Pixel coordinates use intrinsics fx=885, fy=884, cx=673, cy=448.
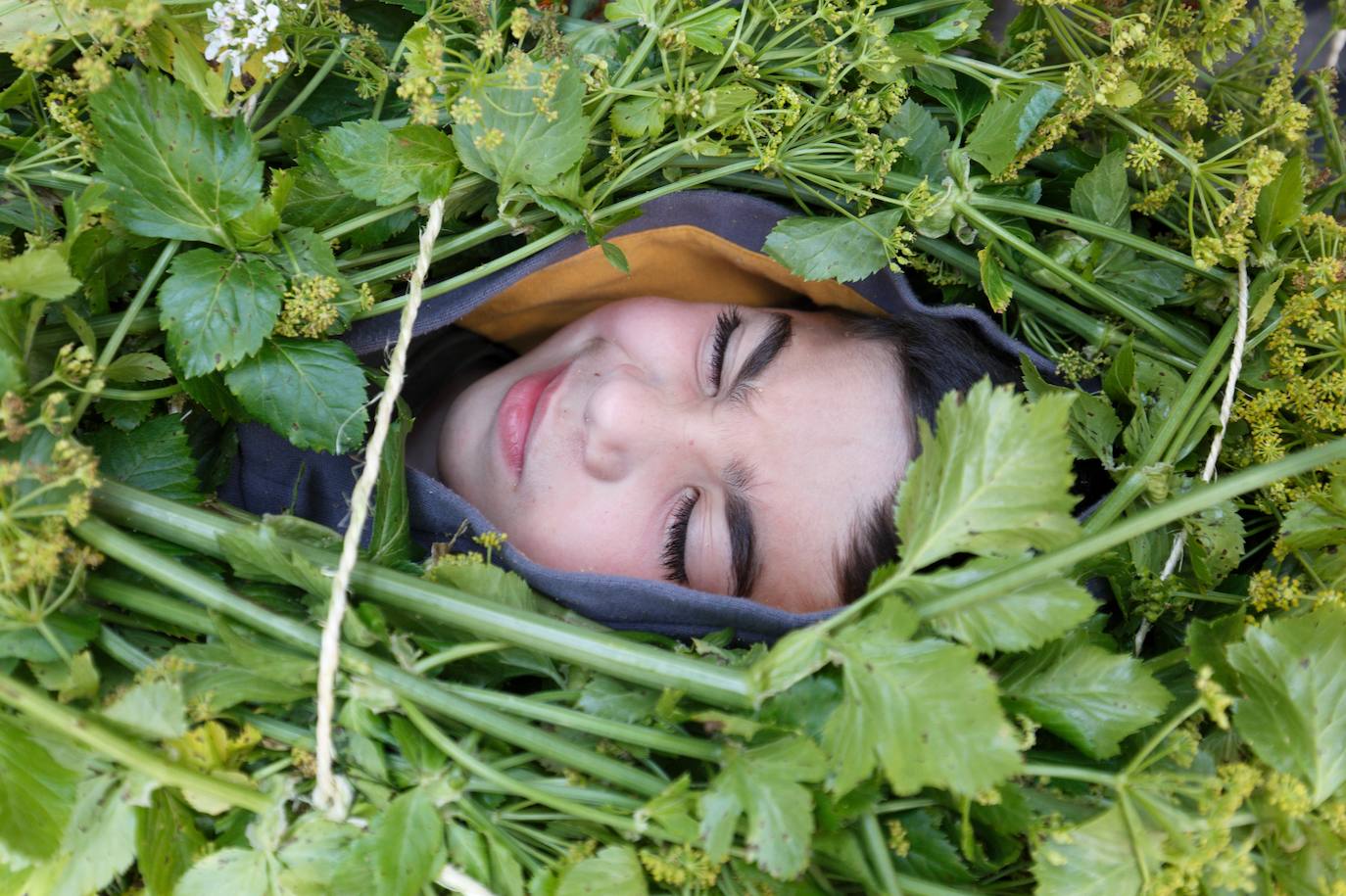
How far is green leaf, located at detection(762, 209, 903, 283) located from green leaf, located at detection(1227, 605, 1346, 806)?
2.07 ft

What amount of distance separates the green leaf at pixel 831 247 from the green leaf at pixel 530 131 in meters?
0.30

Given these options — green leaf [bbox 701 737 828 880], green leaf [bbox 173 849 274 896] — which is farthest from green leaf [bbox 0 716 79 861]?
green leaf [bbox 701 737 828 880]

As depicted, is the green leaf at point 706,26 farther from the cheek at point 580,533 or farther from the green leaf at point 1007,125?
the cheek at point 580,533

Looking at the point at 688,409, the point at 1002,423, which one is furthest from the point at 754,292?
the point at 1002,423

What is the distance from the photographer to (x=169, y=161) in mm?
983

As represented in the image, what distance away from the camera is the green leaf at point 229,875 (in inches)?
32.9

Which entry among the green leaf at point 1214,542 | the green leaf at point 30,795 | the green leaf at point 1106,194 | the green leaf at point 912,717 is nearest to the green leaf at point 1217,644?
the green leaf at point 1214,542

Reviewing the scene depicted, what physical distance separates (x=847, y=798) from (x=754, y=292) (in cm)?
93

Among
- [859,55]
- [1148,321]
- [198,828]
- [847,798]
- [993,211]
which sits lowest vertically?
[198,828]

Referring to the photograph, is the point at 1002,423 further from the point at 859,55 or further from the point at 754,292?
the point at 754,292

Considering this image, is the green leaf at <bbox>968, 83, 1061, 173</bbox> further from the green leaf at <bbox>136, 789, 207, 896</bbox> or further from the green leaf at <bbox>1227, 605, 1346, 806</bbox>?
the green leaf at <bbox>136, 789, 207, 896</bbox>

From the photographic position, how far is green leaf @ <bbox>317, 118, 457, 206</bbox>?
1068 mm

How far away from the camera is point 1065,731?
93 cm

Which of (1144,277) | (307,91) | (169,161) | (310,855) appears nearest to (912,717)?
(310,855)
